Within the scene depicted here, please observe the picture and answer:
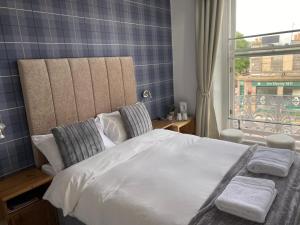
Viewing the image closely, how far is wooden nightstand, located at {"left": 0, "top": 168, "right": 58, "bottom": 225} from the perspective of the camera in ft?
5.54

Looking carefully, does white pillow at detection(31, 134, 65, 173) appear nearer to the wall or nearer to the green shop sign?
the wall

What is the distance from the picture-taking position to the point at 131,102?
2.97 meters

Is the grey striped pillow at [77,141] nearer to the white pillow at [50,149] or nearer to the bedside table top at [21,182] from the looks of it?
the white pillow at [50,149]

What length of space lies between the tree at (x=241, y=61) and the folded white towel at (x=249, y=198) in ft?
7.08

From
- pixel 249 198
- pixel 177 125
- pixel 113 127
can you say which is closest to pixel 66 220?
pixel 113 127

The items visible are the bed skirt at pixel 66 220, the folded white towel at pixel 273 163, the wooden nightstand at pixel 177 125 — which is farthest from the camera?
the wooden nightstand at pixel 177 125

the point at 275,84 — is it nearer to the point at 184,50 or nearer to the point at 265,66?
the point at 265,66

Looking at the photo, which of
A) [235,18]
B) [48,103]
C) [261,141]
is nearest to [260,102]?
[261,141]

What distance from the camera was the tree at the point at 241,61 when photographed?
3.21 m

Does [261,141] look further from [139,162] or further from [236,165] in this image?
[139,162]

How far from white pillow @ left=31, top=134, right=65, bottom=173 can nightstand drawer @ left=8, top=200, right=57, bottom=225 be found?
30 centimetres

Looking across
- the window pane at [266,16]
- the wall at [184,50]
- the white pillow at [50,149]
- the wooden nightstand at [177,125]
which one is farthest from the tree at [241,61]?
the white pillow at [50,149]

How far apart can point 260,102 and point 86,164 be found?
259cm

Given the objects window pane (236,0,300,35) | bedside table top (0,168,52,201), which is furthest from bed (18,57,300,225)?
window pane (236,0,300,35)
